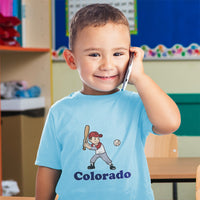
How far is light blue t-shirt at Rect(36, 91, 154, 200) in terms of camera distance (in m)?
0.81

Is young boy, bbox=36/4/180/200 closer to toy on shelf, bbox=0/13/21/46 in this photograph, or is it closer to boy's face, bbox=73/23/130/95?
boy's face, bbox=73/23/130/95

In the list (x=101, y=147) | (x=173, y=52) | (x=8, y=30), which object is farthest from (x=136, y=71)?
(x=173, y=52)

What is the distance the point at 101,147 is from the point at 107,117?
0.07 metres

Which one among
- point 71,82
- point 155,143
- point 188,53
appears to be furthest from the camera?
point 71,82

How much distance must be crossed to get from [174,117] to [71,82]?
243 cm

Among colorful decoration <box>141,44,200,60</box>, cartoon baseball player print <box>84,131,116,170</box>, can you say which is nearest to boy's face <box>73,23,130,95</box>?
cartoon baseball player print <box>84,131,116,170</box>

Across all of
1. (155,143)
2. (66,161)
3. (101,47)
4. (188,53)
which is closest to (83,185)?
(66,161)

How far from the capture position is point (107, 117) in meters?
0.84

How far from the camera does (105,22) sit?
827 millimetres

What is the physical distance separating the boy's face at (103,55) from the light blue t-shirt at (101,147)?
48 millimetres

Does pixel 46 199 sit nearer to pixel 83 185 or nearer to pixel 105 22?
pixel 83 185

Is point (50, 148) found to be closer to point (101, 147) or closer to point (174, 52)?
point (101, 147)

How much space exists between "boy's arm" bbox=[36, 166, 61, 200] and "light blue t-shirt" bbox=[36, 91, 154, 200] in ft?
0.08

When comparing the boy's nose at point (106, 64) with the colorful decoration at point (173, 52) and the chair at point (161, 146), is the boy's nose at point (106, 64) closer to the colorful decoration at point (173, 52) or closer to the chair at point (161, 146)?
the chair at point (161, 146)
